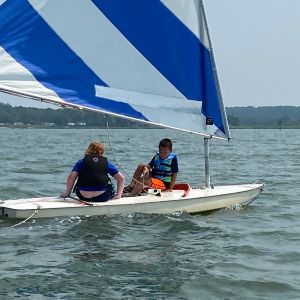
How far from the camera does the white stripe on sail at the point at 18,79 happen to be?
9539mm

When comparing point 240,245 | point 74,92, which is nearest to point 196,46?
point 74,92

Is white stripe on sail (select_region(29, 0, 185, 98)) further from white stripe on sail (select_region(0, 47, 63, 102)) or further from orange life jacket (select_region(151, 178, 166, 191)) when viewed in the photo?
orange life jacket (select_region(151, 178, 166, 191))

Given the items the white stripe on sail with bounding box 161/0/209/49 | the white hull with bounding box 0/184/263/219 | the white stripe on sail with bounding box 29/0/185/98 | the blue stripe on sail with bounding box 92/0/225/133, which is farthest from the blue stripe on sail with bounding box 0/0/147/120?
the white stripe on sail with bounding box 161/0/209/49

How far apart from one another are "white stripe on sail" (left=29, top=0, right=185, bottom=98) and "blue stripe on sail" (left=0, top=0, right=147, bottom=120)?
12cm

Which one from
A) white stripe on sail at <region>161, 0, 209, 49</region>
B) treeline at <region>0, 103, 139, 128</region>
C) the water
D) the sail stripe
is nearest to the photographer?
the water

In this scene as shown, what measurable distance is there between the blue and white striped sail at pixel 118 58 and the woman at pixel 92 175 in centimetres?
66

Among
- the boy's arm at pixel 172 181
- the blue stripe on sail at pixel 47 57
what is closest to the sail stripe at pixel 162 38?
the blue stripe on sail at pixel 47 57

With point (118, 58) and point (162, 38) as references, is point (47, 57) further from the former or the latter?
point (162, 38)

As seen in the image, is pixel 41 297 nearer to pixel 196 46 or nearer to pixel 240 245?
pixel 240 245

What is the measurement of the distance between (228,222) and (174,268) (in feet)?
10.7

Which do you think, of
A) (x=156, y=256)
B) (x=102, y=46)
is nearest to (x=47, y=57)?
(x=102, y=46)

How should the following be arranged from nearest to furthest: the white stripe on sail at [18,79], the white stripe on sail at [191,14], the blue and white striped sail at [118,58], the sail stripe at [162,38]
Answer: the white stripe on sail at [18,79] < the blue and white striped sail at [118,58] < the sail stripe at [162,38] < the white stripe on sail at [191,14]

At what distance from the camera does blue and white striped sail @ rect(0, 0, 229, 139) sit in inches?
390

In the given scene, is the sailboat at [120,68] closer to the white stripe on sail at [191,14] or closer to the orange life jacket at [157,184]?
the white stripe on sail at [191,14]
